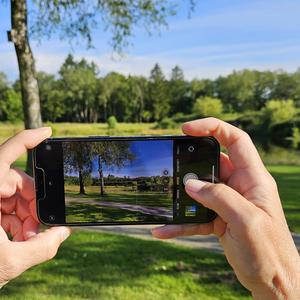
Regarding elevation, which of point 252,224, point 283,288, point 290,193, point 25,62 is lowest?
point 290,193

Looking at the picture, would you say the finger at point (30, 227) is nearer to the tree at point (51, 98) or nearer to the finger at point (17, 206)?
the finger at point (17, 206)

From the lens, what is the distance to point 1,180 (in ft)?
6.10

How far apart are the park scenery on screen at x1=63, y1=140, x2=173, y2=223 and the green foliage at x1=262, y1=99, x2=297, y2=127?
35152 millimetres

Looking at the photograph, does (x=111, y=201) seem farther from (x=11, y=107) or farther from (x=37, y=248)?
(x=11, y=107)

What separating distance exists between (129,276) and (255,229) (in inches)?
127

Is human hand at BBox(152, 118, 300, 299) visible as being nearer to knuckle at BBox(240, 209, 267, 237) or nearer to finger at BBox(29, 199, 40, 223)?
knuckle at BBox(240, 209, 267, 237)

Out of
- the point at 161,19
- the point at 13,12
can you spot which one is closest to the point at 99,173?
the point at 13,12

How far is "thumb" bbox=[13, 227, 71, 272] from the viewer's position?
1.72m

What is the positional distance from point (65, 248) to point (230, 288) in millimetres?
2233

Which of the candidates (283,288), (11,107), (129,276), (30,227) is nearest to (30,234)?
(30,227)

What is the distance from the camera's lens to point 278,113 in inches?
1469

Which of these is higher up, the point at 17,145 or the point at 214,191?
the point at 17,145

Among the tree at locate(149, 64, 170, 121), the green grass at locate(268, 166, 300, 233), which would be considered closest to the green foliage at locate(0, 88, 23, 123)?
the tree at locate(149, 64, 170, 121)

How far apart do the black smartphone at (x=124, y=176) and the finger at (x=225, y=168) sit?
4 centimetres
